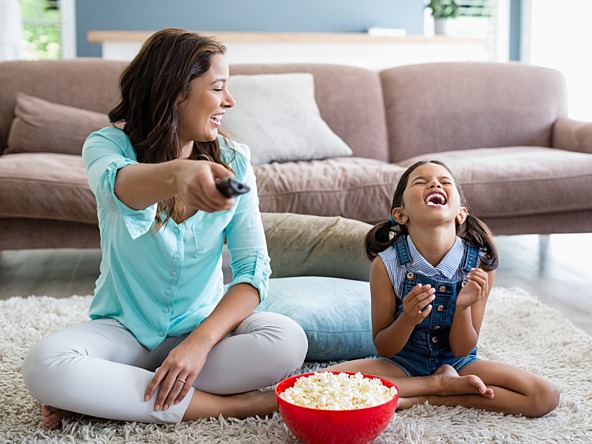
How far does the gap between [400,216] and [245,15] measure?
15.9 ft

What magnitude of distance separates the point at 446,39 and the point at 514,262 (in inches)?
121

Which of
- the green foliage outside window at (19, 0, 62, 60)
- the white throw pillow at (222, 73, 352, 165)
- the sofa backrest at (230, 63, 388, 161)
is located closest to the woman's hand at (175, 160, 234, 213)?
the white throw pillow at (222, 73, 352, 165)

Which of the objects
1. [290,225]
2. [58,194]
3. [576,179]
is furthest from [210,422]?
[576,179]

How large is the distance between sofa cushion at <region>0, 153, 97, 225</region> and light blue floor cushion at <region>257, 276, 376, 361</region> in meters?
1.07

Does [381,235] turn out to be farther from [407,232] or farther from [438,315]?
[438,315]

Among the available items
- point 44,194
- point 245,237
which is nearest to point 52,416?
point 245,237

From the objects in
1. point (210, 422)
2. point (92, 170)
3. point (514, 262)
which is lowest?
point (514, 262)

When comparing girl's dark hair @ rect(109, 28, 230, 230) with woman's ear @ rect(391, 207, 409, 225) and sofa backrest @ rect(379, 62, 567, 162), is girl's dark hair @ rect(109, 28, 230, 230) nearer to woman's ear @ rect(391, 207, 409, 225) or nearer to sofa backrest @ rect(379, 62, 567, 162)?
woman's ear @ rect(391, 207, 409, 225)

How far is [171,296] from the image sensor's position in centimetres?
161

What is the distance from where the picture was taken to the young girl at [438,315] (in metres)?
1.60

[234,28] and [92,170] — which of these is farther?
[234,28]

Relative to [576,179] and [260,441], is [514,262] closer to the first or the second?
[576,179]


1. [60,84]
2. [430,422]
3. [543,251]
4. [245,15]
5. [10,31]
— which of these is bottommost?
[543,251]

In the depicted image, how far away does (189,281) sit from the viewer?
5.42 ft
